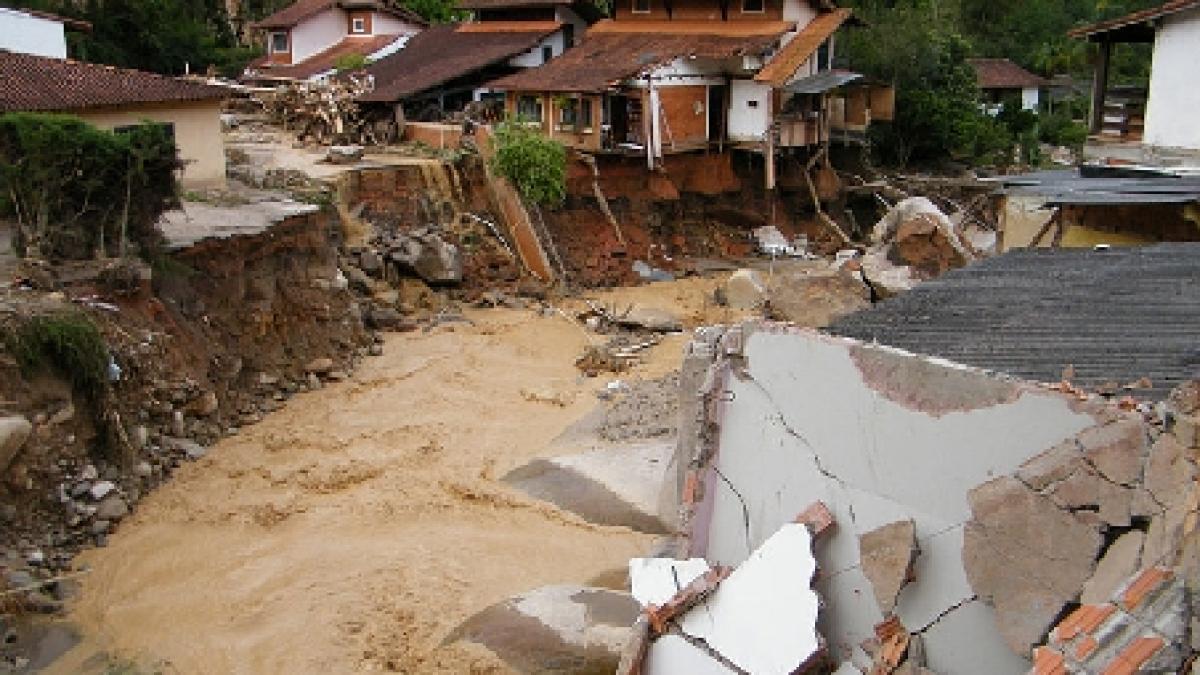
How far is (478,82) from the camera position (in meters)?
38.0

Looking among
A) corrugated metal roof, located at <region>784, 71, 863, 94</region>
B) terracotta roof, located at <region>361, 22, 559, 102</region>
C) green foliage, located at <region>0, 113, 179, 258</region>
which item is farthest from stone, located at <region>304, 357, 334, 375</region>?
corrugated metal roof, located at <region>784, 71, 863, 94</region>

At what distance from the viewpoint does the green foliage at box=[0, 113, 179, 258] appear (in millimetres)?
18328

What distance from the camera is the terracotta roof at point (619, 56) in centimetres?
3183

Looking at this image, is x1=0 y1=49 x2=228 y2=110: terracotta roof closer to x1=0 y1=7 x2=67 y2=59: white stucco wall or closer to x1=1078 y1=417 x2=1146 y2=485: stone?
x1=0 y1=7 x2=67 y2=59: white stucco wall

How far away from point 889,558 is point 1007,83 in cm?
4287

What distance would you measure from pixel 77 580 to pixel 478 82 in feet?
85.3

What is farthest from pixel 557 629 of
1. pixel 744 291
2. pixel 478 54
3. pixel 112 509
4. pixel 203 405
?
pixel 478 54

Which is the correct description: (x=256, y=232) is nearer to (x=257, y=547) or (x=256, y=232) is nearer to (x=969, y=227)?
(x=257, y=547)

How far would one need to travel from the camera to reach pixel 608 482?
18.0 m

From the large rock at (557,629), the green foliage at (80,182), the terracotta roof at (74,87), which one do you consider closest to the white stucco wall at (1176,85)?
the large rock at (557,629)

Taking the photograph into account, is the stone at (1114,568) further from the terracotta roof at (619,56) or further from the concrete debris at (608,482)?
the terracotta roof at (619,56)

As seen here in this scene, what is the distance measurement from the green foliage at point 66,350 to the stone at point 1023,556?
14.5 m

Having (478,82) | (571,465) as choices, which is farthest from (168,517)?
(478,82)

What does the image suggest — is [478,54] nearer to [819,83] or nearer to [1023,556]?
[819,83]
